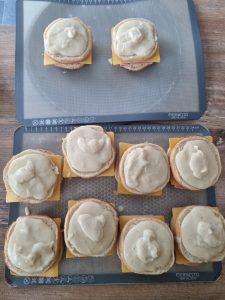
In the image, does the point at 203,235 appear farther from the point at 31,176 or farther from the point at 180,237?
the point at 31,176

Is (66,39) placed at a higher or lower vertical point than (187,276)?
higher

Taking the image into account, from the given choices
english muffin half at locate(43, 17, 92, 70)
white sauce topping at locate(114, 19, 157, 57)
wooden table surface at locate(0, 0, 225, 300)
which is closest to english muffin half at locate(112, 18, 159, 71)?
white sauce topping at locate(114, 19, 157, 57)

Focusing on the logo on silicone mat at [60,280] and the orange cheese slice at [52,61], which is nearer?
the logo on silicone mat at [60,280]

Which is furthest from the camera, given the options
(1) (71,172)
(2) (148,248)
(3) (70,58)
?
(3) (70,58)

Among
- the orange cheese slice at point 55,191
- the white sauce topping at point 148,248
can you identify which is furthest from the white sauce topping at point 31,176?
the white sauce topping at point 148,248

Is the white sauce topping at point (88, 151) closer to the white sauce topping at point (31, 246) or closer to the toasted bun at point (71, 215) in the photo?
the toasted bun at point (71, 215)

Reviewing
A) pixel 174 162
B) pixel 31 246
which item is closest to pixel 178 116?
pixel 174 162

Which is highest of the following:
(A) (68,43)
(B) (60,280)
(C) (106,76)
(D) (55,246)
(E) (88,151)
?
(A) (68,43)

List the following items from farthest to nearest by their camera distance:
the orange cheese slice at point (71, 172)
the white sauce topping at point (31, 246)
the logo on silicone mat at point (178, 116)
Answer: the logo on silicone mat at point (178, 116) < the orange cheese slice at point (71, 172) < the white sauce topping at point (31, 246)
